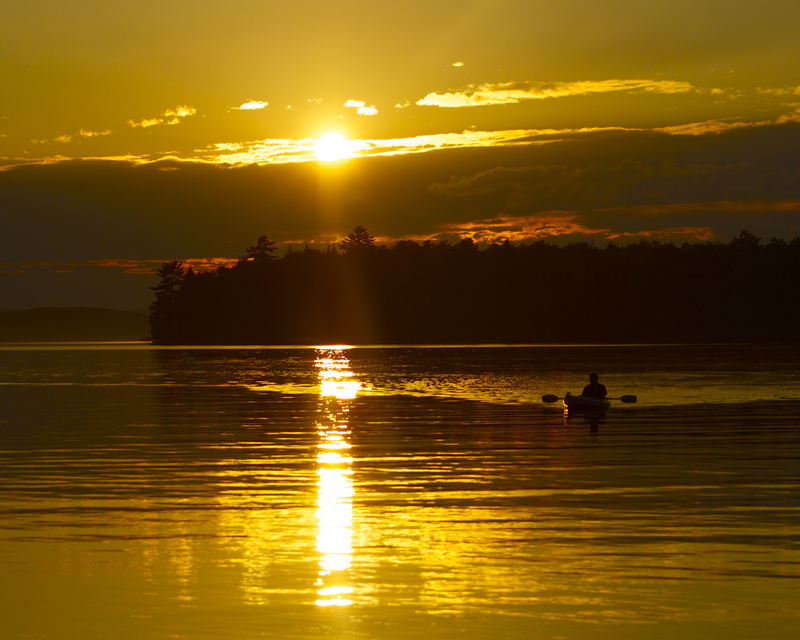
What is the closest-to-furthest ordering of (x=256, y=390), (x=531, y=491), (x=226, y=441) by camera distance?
(x=531, y=491), (x=226, y=441), (x=256, y=390)

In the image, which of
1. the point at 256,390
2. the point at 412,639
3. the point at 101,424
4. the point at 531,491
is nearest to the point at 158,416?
the point at 101,424

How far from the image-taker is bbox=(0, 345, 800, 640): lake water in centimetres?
1286

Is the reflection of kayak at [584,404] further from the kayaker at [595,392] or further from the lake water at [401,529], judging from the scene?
the lake water at [401,529]

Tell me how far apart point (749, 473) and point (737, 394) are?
32.9 metres

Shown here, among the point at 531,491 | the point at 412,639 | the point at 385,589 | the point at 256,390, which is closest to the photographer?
the point at 412,639

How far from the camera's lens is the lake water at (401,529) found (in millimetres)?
12859

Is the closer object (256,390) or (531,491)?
(531,491)

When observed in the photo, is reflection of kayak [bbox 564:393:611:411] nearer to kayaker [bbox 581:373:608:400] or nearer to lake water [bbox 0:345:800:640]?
kayaker [bbox 581:373:608:400]

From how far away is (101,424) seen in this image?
41.3m

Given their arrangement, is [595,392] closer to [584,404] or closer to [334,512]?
[584,404]

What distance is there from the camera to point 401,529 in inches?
719

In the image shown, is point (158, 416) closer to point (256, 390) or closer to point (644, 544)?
point (256, 390)

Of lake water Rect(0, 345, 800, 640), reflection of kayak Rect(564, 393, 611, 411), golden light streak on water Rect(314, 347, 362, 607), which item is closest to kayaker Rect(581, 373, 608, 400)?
reflection of kayak Rect(564, 393, 611, 411)

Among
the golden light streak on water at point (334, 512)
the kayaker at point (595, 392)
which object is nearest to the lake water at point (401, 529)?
the golden light streak on water at point (334, 512)
